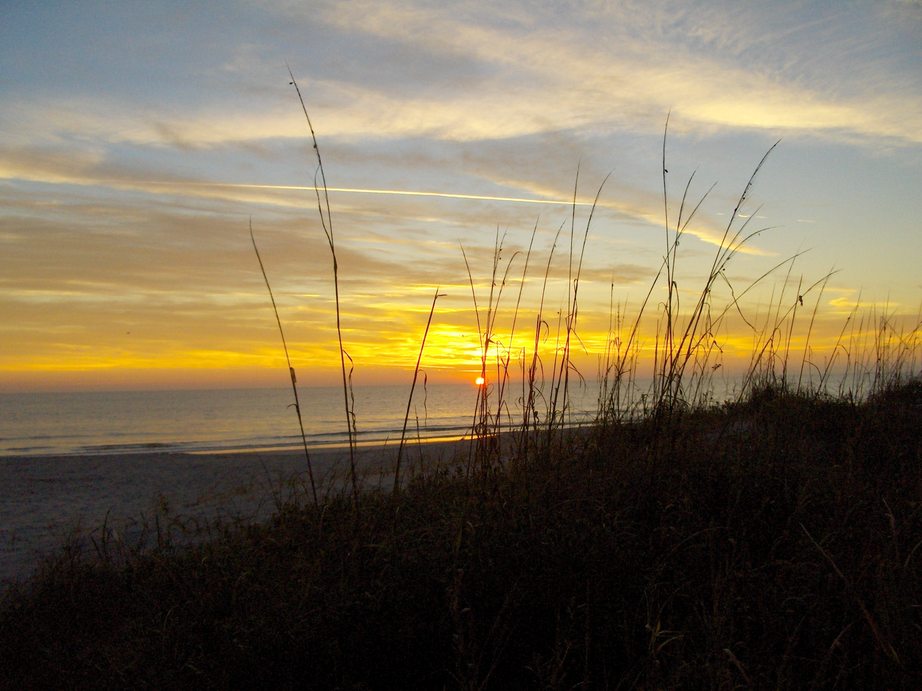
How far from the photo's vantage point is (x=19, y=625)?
9.04ft

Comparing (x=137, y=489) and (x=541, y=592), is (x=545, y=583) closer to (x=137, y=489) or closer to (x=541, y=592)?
(x=541, y=592)

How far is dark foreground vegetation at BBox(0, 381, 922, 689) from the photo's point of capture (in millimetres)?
1915

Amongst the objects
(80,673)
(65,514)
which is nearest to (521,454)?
(80,673)

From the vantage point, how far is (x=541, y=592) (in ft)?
7.29

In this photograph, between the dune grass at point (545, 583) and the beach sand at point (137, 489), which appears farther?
the beach sand at point (137, 489)

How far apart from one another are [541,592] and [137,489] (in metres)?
8.39

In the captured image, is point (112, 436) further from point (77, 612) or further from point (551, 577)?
point (551, 577)

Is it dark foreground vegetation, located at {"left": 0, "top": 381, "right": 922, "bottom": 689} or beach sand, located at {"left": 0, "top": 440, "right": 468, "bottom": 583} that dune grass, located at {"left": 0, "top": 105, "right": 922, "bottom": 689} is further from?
beach sand, located at {"left": 0, "top": 440, "right": 468, "bottom": 583}

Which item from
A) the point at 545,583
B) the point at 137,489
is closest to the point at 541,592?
the point at 545,583

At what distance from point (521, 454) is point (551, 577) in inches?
47.6

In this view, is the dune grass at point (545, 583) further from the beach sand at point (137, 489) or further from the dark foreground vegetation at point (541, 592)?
the beach sand at point (137, 489)

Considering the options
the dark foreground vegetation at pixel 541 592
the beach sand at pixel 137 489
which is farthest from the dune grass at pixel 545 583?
the beach sand at pixel 137 489

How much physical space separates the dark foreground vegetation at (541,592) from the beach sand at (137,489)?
30.8 inches

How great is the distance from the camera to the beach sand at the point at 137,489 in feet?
15.1
